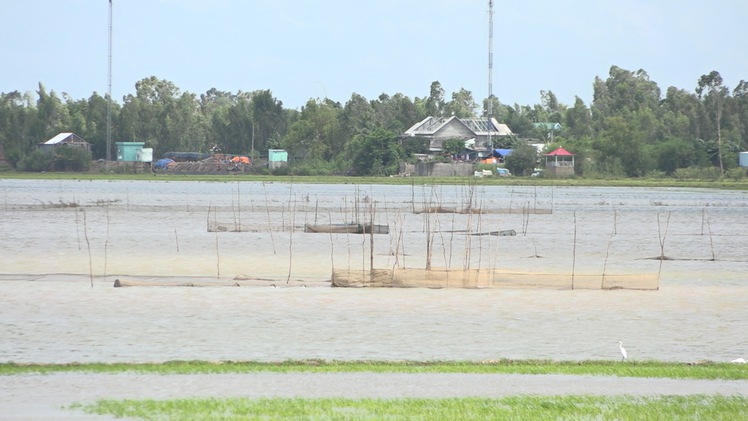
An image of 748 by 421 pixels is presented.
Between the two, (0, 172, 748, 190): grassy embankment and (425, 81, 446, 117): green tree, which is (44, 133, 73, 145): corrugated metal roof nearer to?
(0, 172, 748, 190): grassy embankment

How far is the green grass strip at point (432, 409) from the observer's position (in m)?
9.81

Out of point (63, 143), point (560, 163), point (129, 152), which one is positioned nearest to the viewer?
point (560, 163)

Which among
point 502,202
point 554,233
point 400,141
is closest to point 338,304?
point 554,233

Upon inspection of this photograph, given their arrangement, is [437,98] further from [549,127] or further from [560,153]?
[560,153]

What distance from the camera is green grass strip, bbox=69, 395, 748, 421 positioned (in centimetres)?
981

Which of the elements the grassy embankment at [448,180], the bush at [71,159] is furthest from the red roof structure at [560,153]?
the bush at [71,159]

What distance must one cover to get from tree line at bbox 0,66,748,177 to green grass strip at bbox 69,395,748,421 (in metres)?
97.5

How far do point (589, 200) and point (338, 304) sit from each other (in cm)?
5076

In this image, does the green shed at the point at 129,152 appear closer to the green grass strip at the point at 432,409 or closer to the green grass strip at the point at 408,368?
the green grass strip at the point at 408,368

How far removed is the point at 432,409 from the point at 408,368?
2.55 meters

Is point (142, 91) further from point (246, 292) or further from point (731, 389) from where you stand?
point (731, 389)

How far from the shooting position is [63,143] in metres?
120

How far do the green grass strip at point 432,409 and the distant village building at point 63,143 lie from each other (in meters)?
114

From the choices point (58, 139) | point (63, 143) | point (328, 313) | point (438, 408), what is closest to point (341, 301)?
point (328, 313)
